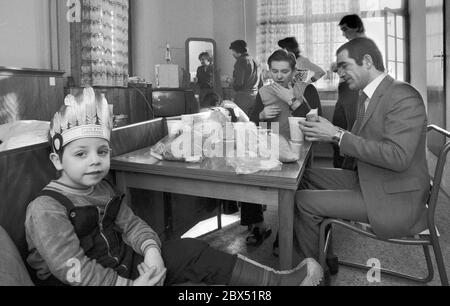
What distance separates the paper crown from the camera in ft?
3.59

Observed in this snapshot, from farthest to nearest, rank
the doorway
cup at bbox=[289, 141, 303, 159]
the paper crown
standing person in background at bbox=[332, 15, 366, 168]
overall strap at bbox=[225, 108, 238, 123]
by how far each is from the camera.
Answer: the doorway, standing person in background at bbox=[332, 15, 366, 168], overall strap at bbox=[225, 108, 238, 123], cup at bbox=[289, 141, 303, 159], the paper crown

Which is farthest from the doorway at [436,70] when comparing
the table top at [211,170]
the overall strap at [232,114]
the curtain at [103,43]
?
the curtain at [103,43]

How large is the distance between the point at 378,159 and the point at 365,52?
0.45 m

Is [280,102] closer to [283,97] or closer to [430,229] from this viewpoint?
[283,97]

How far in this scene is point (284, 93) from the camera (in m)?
2.15

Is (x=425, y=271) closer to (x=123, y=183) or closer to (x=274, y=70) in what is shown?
(x=274, y=70)

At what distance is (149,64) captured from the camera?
5.51 metres

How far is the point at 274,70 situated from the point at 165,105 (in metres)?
2.75

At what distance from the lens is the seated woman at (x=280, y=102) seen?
215 cm

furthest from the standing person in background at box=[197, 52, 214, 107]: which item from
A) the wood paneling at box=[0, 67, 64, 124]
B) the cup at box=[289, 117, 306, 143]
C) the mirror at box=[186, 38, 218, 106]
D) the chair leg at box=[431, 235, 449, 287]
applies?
the chair leg at box=[431, 235, 449, 287]

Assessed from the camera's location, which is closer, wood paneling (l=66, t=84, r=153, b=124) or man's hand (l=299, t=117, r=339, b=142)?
man's hand (l=299, t=117, r=339, b=142)

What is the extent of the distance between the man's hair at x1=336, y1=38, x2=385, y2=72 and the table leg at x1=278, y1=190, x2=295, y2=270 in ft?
2.17

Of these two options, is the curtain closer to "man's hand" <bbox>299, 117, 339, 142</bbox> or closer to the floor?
the floor

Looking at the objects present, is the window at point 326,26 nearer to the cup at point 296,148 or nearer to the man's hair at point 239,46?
the man's hair at point 239,46
